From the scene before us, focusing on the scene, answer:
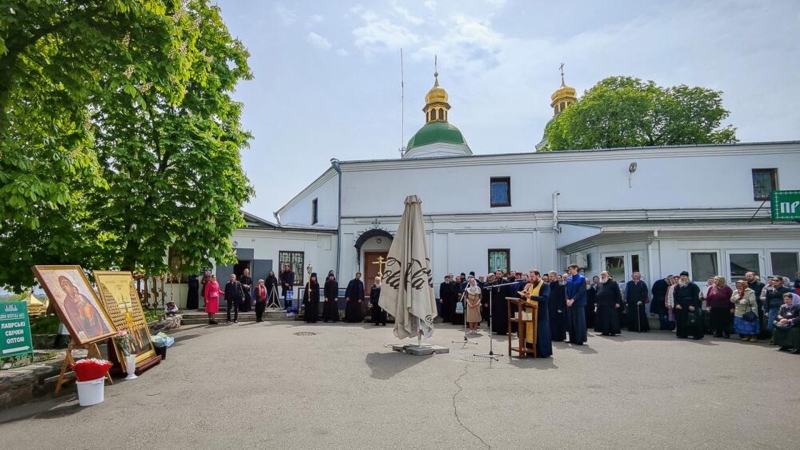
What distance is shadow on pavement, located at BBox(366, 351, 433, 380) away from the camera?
7527mm

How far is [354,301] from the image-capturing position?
674 inches

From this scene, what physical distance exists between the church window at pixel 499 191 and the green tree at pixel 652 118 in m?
13.1

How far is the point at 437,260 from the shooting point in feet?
71.5


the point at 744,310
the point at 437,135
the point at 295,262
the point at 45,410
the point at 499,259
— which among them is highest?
the point at 437,135

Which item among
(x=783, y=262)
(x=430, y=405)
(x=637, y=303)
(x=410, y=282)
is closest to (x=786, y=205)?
(x=783, y=262)

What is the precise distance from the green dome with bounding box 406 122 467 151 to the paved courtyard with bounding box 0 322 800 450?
1034 inches

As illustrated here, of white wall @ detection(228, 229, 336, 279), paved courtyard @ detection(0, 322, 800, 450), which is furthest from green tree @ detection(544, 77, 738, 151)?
paved courtyard @ detection(0, 322, 800, 450)

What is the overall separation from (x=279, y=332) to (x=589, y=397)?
9190mm

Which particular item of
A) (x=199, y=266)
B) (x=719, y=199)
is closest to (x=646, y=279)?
(x=719, y=199)

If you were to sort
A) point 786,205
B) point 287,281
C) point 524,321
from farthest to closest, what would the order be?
point 287,281 → point 786,205 → point 524,321

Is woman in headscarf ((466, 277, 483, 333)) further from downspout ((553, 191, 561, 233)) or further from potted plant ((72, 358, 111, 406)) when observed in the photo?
potted plant ((72, 358, 111, 406))

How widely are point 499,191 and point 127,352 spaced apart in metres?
17.8

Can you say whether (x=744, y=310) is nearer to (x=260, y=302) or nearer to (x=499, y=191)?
(x=499, y=191)

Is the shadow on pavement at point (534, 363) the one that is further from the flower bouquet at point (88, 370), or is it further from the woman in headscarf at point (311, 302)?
the woman in headscarf at point (311, 302)
